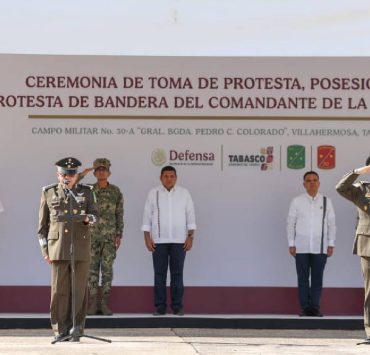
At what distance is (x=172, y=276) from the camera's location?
1316 cm

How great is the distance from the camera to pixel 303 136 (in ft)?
44.2

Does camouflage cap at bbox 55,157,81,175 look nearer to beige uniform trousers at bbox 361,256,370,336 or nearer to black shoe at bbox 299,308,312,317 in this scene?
beige uniform trousers at bbox 361,256,370,336

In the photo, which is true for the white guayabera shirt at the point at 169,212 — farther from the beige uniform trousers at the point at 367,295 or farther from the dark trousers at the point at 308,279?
the beige uniform trousers at the point at 367,295

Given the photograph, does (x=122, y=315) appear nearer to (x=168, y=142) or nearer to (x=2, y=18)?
(x=168, y=142)

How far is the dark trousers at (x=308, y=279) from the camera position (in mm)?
13117

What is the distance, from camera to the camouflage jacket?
13086 mm

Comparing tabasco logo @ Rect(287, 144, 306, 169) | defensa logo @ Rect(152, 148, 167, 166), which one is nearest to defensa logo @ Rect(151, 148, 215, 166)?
defensa logo @ Rect(152, 148, 167, 166)

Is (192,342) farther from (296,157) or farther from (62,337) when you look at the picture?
(296,157)

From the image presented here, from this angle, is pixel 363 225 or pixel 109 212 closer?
pixel 363 225

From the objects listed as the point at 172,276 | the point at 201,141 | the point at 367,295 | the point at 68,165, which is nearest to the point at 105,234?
the point at 172,276

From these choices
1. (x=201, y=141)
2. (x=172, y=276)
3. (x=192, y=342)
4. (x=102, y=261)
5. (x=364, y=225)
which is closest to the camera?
(x=364, y=225)

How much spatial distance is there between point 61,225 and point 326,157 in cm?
369

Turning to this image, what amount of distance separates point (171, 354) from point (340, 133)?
4.20 meters

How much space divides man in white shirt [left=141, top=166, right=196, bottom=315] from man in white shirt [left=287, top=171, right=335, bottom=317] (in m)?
1.15
